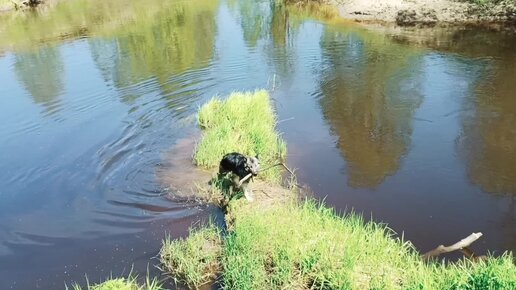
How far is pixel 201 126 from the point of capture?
13547 millimetres

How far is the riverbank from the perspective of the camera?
23.8m

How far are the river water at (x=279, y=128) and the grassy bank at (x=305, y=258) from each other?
81 centimetres

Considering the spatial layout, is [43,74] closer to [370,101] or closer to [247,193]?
[370,101]

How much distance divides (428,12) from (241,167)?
20.6 meters

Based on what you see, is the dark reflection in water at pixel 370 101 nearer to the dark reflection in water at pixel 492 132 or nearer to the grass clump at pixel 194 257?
the dark reflection in water at pixel 492 132

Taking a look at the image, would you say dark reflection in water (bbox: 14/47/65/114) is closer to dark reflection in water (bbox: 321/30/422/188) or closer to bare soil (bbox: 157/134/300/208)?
bare soil (bbox: 157/134/300/208)

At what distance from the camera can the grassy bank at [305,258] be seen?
236 inches

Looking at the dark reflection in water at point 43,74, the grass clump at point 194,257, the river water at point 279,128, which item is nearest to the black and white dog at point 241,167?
the river water at point 279,128

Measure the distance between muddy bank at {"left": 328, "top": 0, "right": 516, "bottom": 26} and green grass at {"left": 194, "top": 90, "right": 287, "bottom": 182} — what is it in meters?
Result: 14.2

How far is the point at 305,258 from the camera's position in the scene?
21.5 ft

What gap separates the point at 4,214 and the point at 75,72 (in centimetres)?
1165

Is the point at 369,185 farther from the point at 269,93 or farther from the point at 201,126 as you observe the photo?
the point at 269,93

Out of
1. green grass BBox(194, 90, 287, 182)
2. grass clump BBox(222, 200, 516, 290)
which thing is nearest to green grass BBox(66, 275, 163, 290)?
grass clump BBox(222, 200, 516, 290)

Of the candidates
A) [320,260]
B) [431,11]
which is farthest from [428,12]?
[320,260]
